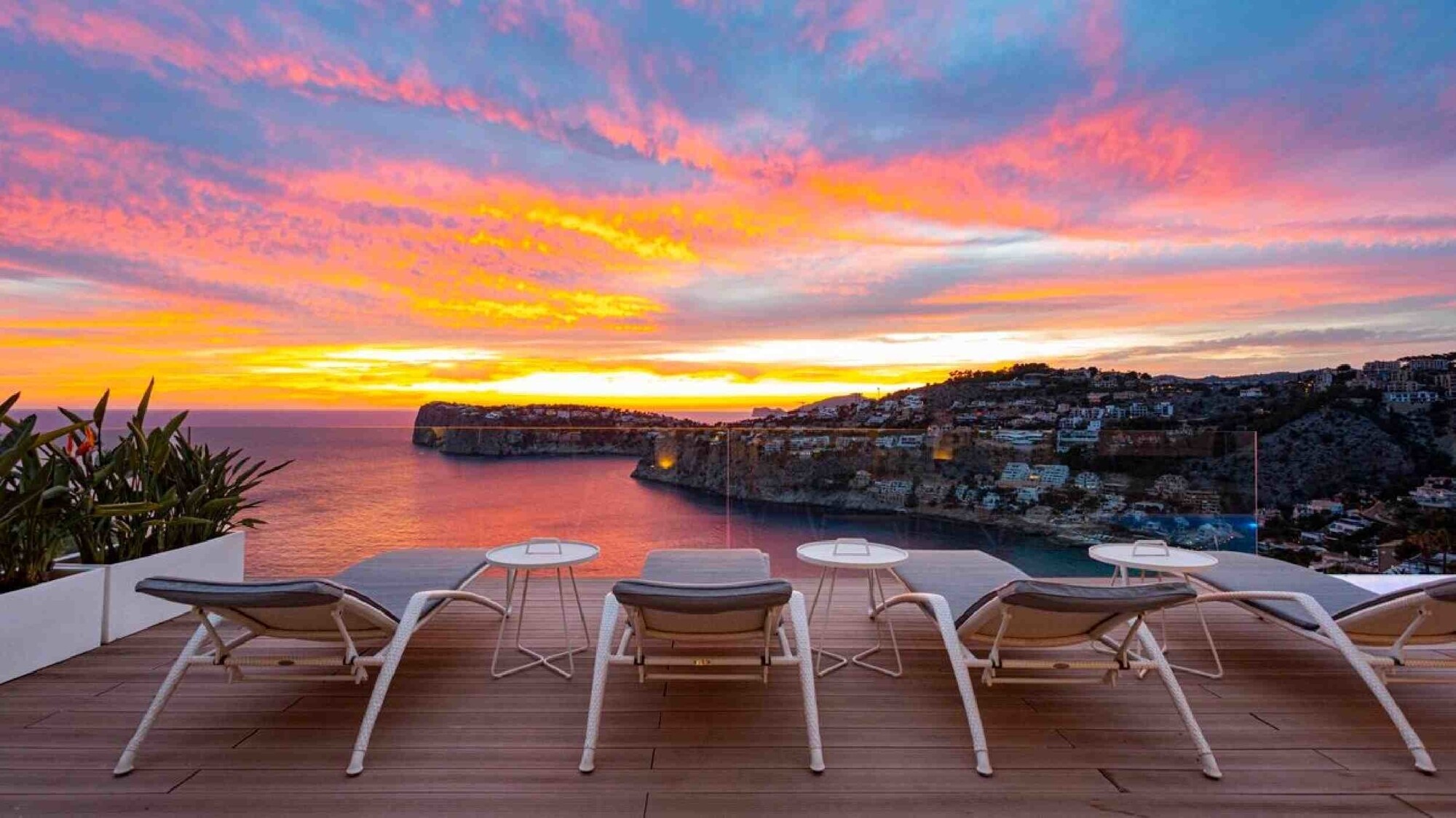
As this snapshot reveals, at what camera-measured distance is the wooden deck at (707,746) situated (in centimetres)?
204

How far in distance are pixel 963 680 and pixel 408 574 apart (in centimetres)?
265

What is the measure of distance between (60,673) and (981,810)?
12.7ft

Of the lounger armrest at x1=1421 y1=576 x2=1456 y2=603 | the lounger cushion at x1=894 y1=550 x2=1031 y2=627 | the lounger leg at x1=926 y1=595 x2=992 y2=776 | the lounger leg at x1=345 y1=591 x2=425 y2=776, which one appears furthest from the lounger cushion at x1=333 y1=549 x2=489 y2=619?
the lounger armrest at x1=1421 y1=576 x2=1456 y2=603

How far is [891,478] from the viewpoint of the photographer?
17.8 ft

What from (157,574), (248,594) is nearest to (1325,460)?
(248,594)

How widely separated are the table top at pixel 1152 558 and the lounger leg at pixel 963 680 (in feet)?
4.23

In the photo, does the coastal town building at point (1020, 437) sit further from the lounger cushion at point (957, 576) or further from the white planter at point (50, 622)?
the white planter at point (50, 622)

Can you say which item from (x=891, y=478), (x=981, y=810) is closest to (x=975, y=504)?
(x=891, y=478)

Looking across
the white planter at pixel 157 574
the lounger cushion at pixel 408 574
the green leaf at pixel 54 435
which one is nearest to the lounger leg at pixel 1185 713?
the lounger cushion at pixel 408 574

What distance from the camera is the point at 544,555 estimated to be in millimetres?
3320

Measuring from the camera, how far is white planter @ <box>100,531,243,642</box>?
354 centimetres

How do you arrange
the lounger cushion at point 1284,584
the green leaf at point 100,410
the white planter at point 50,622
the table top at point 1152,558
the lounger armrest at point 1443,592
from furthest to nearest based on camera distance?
the green leaf at point 100,410
the table top at point 1152,558
the white planter at point 50,622
the lounger cushion at point 1284,584
the lounger armrest at point 1443,592

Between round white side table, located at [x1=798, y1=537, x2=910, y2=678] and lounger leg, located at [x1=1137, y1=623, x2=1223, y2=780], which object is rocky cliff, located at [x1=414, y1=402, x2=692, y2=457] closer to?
round white side table, located at [x1=798, y1=537, x2=910, y2=678]

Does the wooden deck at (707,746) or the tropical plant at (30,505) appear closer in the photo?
the wooden deck at (707,746)
